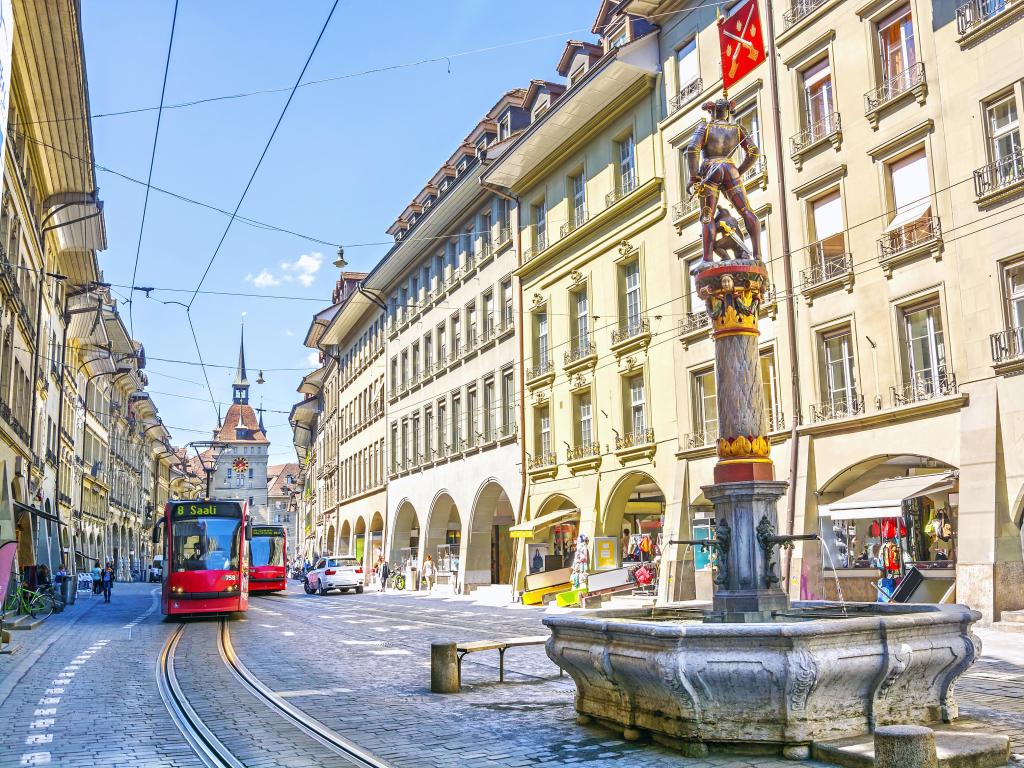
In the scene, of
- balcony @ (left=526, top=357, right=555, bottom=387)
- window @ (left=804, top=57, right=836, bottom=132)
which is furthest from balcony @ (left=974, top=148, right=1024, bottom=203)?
balcony @ (left=526, top=357, right=555, bottom=387)

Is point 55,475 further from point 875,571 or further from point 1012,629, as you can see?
point 1012,629

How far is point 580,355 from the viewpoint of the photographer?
32.8 m

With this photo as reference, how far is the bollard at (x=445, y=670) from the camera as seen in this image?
1153cm

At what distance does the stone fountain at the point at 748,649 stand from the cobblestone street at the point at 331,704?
0.30 metres

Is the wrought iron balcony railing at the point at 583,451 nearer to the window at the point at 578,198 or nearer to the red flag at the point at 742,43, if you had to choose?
the window at the point at 578,198

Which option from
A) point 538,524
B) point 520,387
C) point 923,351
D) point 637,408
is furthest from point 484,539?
point 923,351

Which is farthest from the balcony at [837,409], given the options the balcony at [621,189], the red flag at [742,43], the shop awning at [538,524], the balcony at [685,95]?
the shop awning at [538,524]

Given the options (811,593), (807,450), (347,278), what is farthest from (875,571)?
(347,278)

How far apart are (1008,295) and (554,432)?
Answer: 1758 centimetres

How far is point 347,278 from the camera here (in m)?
66.8

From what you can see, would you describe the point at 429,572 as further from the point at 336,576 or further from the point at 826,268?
the point at 826,268

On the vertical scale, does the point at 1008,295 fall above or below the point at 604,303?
below

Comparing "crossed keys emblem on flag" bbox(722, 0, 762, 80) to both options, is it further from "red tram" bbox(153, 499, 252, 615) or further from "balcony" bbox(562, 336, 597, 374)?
"red tram" bbox(153, 499, 252, 615)

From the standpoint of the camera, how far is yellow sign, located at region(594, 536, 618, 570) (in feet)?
97.8
